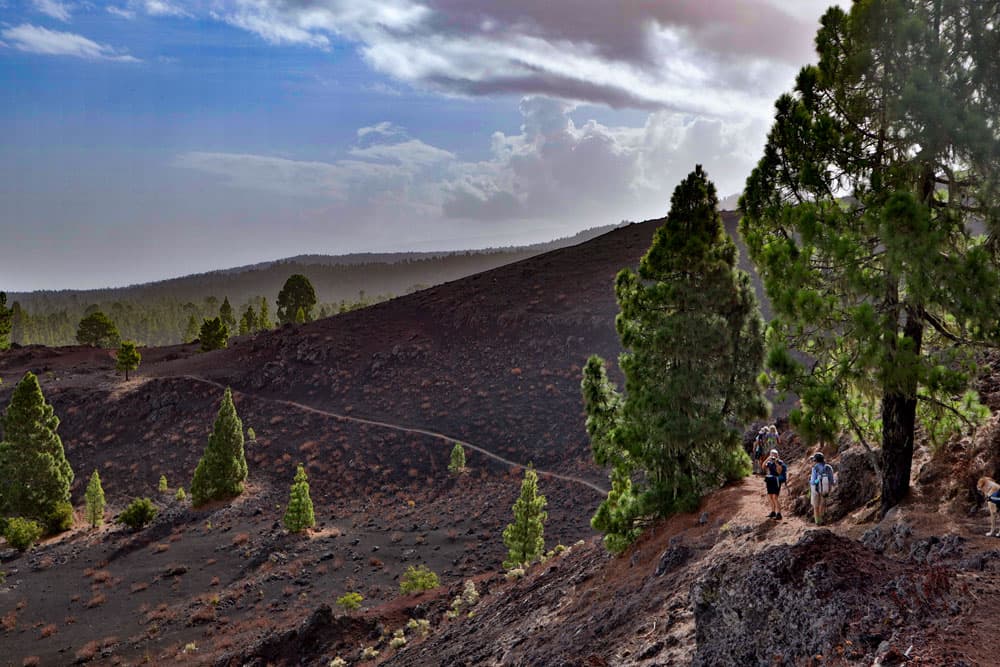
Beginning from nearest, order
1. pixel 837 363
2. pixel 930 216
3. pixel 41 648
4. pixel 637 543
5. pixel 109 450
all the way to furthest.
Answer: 1. pixel 930 216
2. pixel 837 363
3. pixel 637 543
4. pixel 41 648
5. pixel 109 450

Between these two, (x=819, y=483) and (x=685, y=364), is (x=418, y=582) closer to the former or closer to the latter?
(x=685, y=364)

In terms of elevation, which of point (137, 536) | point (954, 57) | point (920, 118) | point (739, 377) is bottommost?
point (137, 536)

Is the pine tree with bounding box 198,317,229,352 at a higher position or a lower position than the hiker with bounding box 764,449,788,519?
higher

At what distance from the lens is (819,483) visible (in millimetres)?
11828

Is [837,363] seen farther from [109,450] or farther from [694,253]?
[109,450]

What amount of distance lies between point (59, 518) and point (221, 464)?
955 centimetres

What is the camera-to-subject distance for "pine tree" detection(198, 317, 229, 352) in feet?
262

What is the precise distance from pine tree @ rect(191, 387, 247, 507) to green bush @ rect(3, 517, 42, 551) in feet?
27.7

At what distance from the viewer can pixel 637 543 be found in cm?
1602

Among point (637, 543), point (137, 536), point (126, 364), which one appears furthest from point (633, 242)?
point (637, 543)

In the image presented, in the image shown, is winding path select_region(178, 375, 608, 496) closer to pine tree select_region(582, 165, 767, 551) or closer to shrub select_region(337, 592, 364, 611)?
shrub select_region(337, 592, 364, 611)

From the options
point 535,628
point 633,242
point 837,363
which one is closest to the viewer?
point 837,363

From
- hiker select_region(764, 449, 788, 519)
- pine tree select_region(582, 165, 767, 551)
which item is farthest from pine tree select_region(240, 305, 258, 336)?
hiker select_region(764, 449, 788, 519)

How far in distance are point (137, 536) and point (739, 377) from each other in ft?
119
